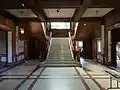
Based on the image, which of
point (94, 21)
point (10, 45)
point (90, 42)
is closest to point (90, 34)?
point (90, 42)

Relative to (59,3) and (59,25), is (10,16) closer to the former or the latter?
(59,3)

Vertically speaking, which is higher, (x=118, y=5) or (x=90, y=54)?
(x=118, y=5)

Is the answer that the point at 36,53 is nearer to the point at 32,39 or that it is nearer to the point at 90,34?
the point at 32,39

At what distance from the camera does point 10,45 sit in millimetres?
14586


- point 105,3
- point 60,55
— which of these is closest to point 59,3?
point 105,3

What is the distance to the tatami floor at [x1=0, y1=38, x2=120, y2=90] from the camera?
25.0 feet

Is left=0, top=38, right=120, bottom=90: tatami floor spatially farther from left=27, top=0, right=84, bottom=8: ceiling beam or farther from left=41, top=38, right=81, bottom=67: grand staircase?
left=27, top=0, right=84, bottom=8: ceiling beam

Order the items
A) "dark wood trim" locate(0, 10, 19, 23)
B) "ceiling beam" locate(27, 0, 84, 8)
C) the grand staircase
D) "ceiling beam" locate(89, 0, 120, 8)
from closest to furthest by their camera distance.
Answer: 1. "ceiling beam" locate(89, 0, 120, 8)
2. "ceiling beam" locate(27, 0, 84, 8)
3. "dark wood trim" locate(0, 10, 19, 23)
4. the grand staircase

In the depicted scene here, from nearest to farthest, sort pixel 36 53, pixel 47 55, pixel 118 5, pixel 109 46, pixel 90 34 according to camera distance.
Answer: pixel 118 5 < pixel 109 46 < pixel 47 55 < pixel 90 34 < pixel 36 53

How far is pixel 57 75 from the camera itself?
1026 cm

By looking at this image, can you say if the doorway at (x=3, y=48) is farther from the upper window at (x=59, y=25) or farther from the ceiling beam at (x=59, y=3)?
the upper window at (x=59, y=25)

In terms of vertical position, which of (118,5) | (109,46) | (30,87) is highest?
(118,5)

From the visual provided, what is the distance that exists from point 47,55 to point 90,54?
5884 millimetres

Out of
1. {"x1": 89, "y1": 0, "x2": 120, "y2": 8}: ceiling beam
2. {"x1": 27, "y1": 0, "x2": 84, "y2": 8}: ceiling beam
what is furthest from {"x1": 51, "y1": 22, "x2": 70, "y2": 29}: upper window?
{"x1": 89, "y1": 0, "x2": 120, "y2": 8}: ceiling beam
